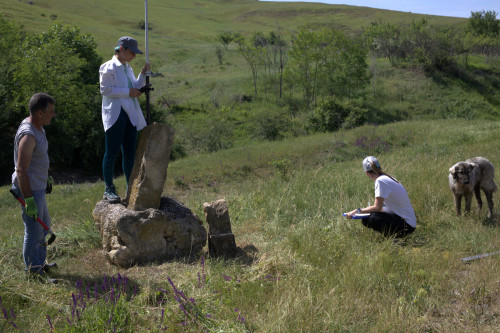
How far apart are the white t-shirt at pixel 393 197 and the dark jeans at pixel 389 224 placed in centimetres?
7

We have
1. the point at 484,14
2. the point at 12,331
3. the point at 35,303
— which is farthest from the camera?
the point at 484,14

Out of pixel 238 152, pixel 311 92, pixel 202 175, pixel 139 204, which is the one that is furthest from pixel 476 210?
pixel 311 92

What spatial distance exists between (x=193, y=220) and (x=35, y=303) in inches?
87.3

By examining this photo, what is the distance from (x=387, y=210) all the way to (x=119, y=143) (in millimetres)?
3952

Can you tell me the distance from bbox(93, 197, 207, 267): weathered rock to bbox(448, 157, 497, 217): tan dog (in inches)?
168

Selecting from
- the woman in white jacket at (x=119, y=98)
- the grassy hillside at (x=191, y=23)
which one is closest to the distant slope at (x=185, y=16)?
the grassy hillside at (x=191, y=23)

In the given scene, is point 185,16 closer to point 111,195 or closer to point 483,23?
point 483,23

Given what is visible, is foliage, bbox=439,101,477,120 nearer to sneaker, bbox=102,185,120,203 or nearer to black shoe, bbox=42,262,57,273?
sneaker, bbox=102,185,120,203

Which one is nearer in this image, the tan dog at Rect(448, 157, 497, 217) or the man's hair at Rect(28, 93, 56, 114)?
the man's hair at Rect(28, 93, 56, 114)

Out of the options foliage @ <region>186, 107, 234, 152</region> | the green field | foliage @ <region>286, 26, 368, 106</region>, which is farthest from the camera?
foliage @ <region>286, 26, 368, 106</region>

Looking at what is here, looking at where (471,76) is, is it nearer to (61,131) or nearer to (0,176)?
(61,131)

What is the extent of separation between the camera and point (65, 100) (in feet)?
71.7

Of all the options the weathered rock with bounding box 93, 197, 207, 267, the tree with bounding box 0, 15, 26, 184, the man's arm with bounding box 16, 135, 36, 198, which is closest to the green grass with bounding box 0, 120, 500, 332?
the weathered rock with bounding box 93, 197, 207, 267

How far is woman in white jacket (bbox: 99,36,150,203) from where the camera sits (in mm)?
5809
